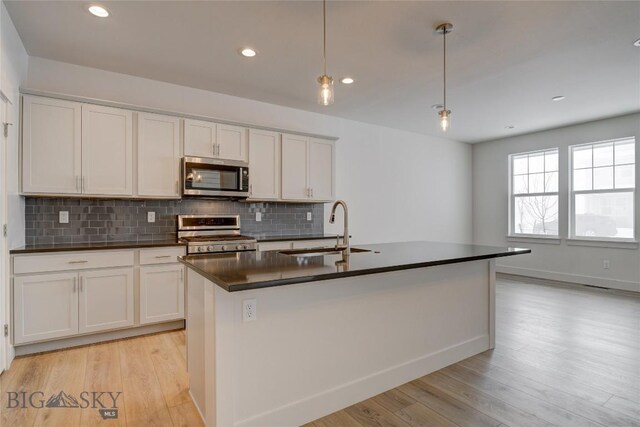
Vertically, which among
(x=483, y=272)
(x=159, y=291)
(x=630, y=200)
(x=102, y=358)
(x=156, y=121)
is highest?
(x=156, y=121)

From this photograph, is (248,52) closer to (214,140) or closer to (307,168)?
(214,140)

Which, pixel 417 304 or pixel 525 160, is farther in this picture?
pixel 525 160

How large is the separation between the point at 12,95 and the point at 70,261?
1390mm

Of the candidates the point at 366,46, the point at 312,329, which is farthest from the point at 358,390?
the point at 366,46

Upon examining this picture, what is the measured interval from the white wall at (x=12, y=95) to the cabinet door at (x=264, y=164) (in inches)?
82.8

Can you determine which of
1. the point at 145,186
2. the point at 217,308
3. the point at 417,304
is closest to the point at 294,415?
the point at 217,308

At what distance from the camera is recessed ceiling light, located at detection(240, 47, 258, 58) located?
10.1 ft

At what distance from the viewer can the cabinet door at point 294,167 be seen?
4395 mm

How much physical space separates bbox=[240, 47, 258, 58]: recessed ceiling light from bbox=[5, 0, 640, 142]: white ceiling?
0.06 metres

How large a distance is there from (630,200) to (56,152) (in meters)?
7.29

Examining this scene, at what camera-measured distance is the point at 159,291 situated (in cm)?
337

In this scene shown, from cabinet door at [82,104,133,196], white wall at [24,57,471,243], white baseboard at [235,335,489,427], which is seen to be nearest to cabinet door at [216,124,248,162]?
white wall at [24,57,471,243]

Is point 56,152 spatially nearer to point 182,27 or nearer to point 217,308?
point 182,27

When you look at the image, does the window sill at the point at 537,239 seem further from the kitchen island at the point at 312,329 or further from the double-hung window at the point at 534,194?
the kitchen island at the point at 312,329
